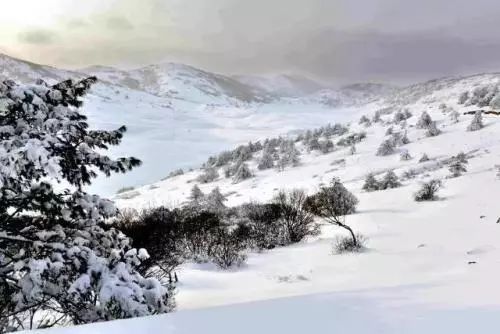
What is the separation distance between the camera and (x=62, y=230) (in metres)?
7.39

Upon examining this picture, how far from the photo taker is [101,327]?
4.75 metres

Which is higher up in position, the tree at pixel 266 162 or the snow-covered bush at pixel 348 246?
the tree at pixel 266 162

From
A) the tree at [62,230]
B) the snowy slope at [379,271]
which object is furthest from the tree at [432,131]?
the tree at [62,230]

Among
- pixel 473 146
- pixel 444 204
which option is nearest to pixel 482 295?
pixel 444 204

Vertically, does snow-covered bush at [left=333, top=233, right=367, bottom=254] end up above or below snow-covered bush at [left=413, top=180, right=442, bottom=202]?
below

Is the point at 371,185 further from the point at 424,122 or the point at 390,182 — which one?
the point at 424,122

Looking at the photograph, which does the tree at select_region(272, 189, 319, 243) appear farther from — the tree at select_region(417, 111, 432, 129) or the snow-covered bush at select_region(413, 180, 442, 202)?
the tree at select_region(417, 111, 432, 129)

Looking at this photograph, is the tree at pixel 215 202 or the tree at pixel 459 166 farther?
the tree at pixel 215 202

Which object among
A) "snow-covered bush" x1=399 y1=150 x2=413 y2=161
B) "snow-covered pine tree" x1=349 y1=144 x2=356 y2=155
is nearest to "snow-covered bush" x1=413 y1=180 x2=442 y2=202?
"snow-covered bush" x1=399 y1=150 x2=413 y2=161

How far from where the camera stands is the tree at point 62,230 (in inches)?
265

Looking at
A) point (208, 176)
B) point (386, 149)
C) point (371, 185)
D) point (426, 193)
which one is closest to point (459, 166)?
point (371, 185)

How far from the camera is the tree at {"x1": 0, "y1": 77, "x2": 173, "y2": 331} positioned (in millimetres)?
6738

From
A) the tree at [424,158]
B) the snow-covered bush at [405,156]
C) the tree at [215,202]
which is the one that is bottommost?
the tree at [215,202]

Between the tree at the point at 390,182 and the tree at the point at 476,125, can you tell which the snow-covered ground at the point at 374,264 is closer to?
the tree at the point at 476,125
